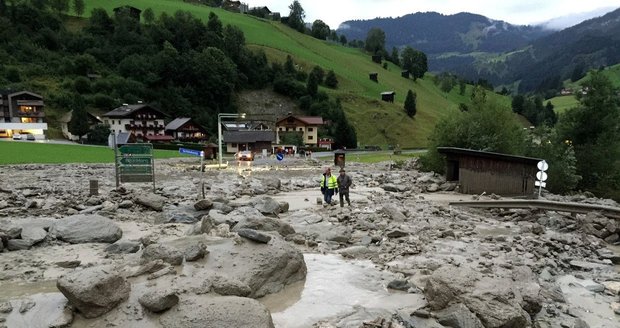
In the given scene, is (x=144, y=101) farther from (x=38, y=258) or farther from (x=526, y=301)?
(x=526, y=301)

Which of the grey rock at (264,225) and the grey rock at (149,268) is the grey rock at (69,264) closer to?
the grey rock at (149,268)

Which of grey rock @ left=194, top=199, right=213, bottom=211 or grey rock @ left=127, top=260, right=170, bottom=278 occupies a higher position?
grey rock @ left=127, top=260, right=170, bottom=278

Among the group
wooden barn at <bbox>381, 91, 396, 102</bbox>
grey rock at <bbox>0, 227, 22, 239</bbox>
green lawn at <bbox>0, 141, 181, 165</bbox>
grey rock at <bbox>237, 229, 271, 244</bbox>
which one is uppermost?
wooden barn at <bbox>381, 91, 396, 102</bbox>

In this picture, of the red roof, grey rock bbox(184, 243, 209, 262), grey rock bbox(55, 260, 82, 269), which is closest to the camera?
grey rock bbox(184, 243, 209, 262)

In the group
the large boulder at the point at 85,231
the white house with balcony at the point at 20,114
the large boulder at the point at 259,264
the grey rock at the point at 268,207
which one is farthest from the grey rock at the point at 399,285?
the white house with balcony at the point at 20,114

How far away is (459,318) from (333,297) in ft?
11.0

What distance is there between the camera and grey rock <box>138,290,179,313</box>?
30.5 ft

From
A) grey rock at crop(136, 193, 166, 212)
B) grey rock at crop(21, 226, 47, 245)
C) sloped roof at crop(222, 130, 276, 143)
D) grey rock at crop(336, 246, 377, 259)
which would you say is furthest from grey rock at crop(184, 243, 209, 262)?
sloped roof at crop(222, 130, 276, 143)

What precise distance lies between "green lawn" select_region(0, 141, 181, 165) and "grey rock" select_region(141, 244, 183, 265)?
48.1m

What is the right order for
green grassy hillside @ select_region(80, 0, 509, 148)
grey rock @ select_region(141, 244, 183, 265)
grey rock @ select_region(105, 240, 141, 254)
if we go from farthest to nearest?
green grassy hillside @ select_region(80, 0, 509, 148)
grey rock @ select_region(105, 240, 141, 254)
grey rock @ select_region(141, 244, 183, 265)

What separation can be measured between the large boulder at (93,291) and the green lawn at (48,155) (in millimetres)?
49816

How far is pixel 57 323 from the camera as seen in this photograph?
9.16 meters

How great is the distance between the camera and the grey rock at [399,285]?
39.4 feet

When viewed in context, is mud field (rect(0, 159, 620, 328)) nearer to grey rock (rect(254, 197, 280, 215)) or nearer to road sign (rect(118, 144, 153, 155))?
grey rock (rect(254, 197, 280, 215))
